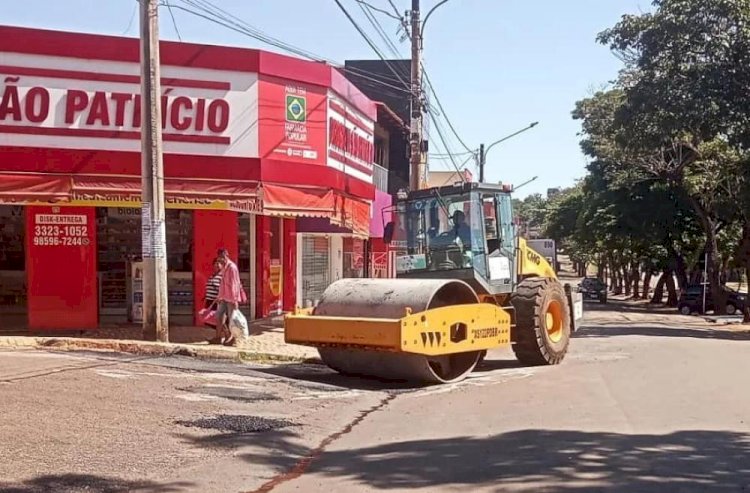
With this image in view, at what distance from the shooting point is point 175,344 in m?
13.8

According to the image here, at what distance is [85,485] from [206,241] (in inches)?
439

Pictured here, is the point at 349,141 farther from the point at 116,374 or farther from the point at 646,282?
the point at 646,282

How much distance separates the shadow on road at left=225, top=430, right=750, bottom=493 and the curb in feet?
18.5

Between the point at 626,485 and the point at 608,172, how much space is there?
39.2 meters

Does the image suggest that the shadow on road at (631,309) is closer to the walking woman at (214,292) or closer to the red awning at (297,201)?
the red awning at (297,201)

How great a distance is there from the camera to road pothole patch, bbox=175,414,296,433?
846 cm

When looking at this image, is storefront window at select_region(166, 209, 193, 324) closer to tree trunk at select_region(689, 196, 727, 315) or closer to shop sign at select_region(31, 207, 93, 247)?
shop sign at select_region(31, 207, 93, 247)

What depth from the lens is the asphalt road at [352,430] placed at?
6.52 m

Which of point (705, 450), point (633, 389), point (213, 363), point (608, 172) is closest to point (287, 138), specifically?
point (213, 363)

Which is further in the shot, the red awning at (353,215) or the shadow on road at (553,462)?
the red awning at (353,215)

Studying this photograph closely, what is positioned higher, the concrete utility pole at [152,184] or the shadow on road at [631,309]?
the concrete utility pole at [152,184]

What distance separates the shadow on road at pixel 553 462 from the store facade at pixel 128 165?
873 centimetres

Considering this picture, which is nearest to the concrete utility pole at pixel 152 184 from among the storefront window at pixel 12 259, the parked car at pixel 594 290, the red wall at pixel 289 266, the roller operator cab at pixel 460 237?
the roller operator cab at pixel 460 237

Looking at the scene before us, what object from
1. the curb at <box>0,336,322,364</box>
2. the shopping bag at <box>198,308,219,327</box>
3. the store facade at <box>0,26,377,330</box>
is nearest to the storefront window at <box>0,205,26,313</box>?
the store facade at <box>0,26,377,330</box>
